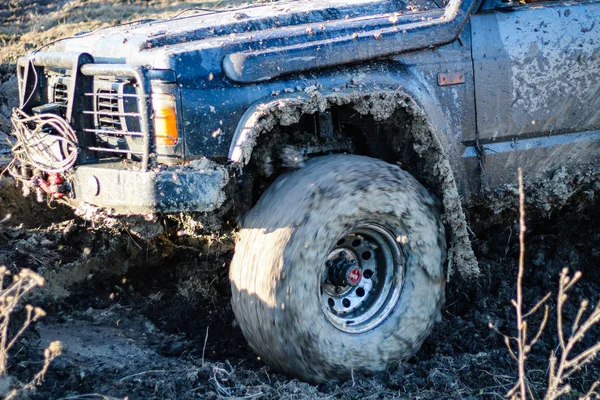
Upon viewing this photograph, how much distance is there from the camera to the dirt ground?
352cm

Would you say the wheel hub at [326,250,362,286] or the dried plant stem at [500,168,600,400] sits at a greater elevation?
the wheel hub at [326,250,362,286]

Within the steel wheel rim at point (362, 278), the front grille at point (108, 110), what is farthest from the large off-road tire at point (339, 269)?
the front grille at point (108, 110)

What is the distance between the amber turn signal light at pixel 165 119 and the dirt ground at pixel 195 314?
72cm

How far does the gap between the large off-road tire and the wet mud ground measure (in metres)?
0.17

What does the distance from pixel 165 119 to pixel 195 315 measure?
1448mm

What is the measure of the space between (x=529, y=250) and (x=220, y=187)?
2.53 meters

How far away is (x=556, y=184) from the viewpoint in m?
4.42

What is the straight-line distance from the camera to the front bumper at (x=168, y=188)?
3.30m

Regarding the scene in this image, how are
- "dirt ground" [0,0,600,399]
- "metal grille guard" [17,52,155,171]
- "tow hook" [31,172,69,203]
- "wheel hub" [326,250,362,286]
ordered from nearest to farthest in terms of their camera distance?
"metal grille guard" [17,52,155,171], "dirt ground" [0,0,600,399], "wheel hub" [326,250,362,286], "tow hook" [31,172,69,203]

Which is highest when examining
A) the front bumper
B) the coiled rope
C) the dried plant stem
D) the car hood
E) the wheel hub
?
the car hood

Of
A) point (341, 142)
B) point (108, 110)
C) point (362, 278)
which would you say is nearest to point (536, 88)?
point (341, 142)

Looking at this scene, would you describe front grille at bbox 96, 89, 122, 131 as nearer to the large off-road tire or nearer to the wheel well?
the wheel well

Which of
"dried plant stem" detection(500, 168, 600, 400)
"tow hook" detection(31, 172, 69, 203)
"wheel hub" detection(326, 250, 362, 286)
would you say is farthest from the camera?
"tow hook" detection(31, 172, 69, 203)

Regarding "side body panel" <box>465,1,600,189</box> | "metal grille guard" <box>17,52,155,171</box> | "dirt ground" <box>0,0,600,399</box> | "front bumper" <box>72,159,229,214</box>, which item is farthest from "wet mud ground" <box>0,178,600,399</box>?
"metal grille guard" <box>17,52,155,171</box>
